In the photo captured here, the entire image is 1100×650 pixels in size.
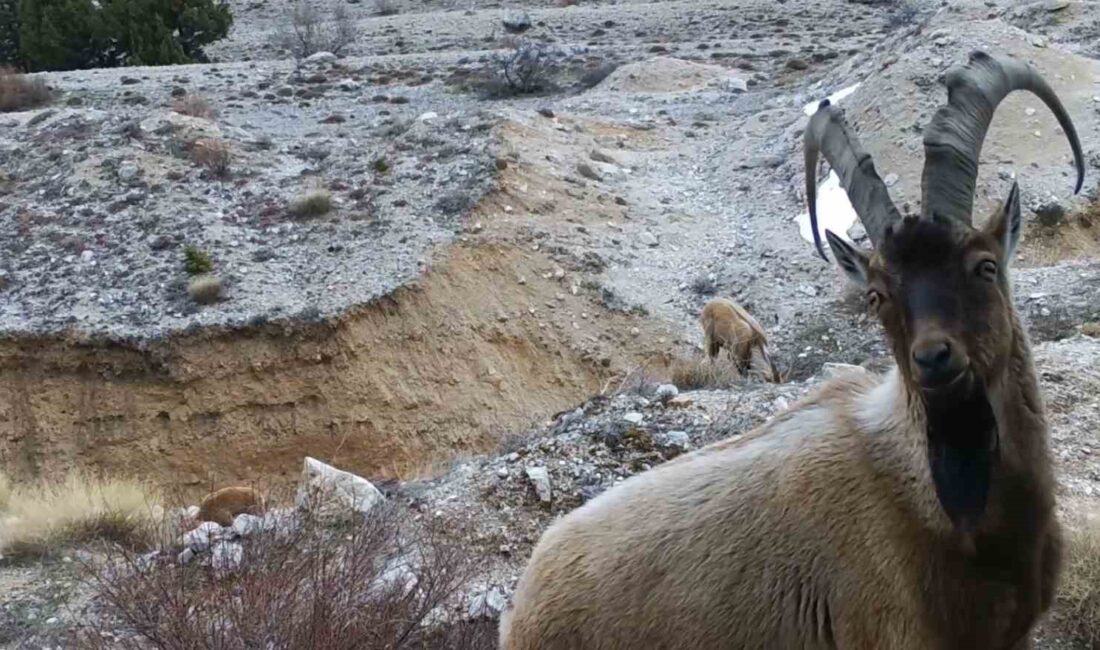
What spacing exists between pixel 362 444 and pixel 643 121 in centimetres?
1128

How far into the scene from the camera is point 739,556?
4.96 m

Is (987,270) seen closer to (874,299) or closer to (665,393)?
(874,299)

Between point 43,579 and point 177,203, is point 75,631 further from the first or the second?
point 177,203

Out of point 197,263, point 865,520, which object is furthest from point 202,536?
point 197,263

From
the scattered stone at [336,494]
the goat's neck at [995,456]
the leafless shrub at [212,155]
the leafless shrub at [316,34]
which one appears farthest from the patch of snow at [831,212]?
the leafless shrub at [316,34]

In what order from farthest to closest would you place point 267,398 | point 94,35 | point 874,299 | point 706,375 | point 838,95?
1. point 94,35
2. point 838,95
3. point 267,398
4. point 706,375
5. point 874,299

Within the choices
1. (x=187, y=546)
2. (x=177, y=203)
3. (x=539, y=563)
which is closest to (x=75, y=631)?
(x=187, y=546)

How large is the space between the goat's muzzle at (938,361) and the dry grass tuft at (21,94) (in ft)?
91.5

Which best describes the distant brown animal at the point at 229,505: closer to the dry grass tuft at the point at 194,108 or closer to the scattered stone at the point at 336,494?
the scattered stone at the point at 336,494

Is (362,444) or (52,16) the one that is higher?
(52,16)

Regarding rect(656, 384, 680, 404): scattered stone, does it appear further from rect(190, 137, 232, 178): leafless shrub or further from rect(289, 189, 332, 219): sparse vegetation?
rect(190, 137, 232, 178): leafless shrub

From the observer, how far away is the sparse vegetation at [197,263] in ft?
54.9

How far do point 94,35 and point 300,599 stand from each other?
119 feet

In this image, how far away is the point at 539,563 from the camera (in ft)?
18.0
